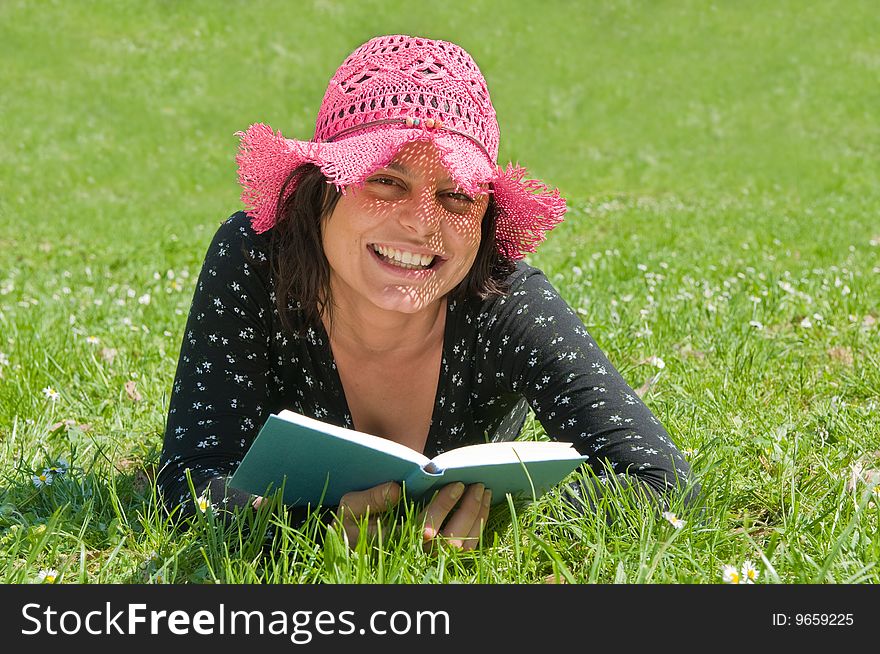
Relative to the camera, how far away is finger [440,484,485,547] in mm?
2350

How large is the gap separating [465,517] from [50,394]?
205 cm

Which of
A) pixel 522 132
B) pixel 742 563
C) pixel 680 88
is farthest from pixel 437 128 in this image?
pixel 680 88

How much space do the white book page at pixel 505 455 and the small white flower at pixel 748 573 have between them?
0.46 m

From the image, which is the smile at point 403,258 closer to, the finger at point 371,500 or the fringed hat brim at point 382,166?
the fringed hat brim at point 382,166

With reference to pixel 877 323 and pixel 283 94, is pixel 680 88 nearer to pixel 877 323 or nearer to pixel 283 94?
pixel 283 94

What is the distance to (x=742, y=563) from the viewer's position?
7.76 feet

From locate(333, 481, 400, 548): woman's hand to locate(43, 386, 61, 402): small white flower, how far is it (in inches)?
69.9

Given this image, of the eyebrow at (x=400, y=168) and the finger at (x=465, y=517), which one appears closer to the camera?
the finger at (x=465, y=517)

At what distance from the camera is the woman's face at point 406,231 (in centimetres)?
250

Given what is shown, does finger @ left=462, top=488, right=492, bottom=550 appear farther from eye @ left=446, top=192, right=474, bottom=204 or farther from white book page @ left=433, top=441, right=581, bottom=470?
eye @ left=446, top=192, right=474, bottom=204

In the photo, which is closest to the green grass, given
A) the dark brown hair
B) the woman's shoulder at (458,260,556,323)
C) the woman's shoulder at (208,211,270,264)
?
the woman's shoulder at (458,260,556,323)

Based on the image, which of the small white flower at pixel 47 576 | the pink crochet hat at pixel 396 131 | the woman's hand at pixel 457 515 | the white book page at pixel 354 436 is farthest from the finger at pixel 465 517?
the small white flower at pixel 47 576

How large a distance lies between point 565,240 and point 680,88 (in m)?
12.7

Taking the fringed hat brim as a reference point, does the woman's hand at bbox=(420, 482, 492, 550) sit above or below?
below
